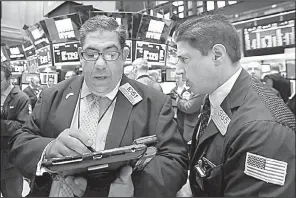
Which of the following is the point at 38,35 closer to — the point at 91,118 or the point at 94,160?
the point at 91,118

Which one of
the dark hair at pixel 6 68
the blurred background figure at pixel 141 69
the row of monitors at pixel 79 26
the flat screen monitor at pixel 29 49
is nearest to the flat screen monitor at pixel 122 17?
the row of monitors at pixel 79 26

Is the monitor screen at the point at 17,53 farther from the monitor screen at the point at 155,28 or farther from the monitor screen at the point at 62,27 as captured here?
the monitor screen at the point at 155,28

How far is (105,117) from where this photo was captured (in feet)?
2.72

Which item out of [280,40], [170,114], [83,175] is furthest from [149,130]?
[280,40]

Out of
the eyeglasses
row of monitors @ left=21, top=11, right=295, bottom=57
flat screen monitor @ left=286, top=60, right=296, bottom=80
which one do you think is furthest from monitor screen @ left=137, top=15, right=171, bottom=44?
flat screen monitor @ left=286, top=60, right=296, bottom=80

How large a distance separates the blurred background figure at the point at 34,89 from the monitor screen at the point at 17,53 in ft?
0.40

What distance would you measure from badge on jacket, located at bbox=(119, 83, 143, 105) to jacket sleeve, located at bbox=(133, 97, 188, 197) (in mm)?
85

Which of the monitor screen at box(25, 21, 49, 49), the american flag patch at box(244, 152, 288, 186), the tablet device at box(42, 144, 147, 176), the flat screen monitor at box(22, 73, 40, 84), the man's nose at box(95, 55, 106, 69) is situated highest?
the monitor screen at box(25, 21, 49, 49)

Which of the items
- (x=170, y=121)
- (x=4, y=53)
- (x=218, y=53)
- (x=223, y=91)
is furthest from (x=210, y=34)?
(x=4, y=53)

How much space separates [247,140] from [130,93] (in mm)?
368

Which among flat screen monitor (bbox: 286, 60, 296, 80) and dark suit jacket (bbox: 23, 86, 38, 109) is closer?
dark suit jacket (bbox: 23, 86, 38, 109)

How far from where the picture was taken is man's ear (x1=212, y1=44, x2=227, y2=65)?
78 cm

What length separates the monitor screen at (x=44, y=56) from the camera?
82 cm

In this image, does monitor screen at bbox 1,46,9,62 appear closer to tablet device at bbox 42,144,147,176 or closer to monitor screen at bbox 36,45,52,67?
monitor screen at bbox 36,45,52,67
